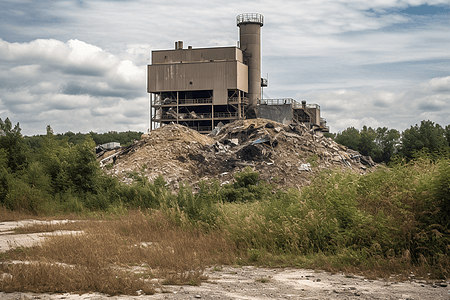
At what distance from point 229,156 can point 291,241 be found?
20604 millimetres

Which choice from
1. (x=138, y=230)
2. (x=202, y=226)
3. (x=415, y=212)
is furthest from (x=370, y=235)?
(x=138, y=230)

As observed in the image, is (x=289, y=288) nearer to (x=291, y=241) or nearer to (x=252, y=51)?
(x=291, y=241)

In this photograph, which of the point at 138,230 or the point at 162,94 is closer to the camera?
the point at 138,230

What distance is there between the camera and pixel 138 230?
1330cm

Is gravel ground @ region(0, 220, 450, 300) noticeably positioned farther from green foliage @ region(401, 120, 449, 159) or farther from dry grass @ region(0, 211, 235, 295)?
green foliage @ region(401, 120, 449, 159)

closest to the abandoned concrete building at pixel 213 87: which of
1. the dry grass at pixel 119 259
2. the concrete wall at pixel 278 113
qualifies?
the concrete wall at pixel 278 113

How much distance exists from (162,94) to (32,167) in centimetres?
4014

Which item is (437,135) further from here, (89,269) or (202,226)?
(89,269)

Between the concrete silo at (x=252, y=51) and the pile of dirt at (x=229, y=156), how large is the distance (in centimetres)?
2533

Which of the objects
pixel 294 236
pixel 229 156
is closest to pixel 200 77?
pixel 229 156

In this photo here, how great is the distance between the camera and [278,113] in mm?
59188

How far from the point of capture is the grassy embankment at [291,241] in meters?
7.84

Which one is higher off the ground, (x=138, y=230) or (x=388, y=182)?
(x=388, y=182)

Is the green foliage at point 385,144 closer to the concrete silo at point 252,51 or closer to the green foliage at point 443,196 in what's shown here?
the concrete silo at point 252,51
